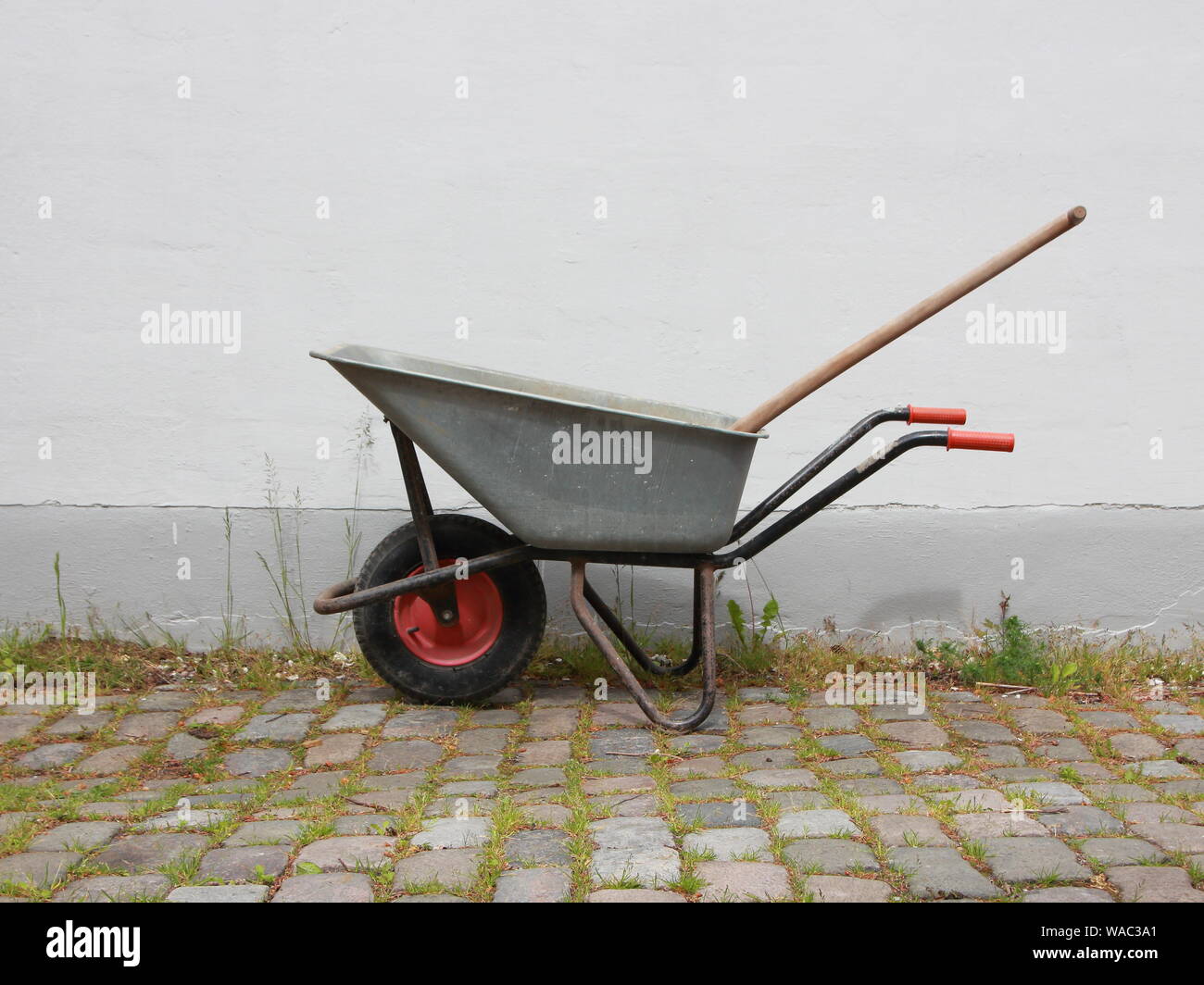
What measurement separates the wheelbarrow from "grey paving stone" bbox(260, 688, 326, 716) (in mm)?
290

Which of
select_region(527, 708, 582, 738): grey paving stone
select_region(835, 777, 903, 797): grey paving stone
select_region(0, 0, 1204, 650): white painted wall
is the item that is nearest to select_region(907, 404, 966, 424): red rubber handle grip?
select_region(0, 0, 1204, 650): white painted wall

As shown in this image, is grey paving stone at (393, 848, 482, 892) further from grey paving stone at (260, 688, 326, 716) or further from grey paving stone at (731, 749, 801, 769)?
grey paving stone at (260, 688, 326, 716)

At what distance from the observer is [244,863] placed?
272cm

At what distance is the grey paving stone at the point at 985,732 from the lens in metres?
3.67

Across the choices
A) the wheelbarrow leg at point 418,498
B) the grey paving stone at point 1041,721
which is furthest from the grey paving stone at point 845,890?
the wheelbarrow leg at point 418,498

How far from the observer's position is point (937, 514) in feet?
14.7

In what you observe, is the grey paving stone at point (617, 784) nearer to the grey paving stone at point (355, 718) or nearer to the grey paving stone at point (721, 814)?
the grey paving stone at point (721, 814)

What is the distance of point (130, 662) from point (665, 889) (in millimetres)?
2619

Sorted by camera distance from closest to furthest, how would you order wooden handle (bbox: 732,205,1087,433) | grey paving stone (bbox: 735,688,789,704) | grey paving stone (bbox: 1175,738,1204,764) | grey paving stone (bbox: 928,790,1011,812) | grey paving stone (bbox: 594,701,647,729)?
1. grey paving stone (bbox: 928,790,1011,812)
2. wooden handle (bbox: 732,205,1087,433)
3. grey paving stone (bbox: 1175,738,1204,764)
4. grey paving stone (bbox: 594,701,647,729)
5. grey paving stone (bbox: 735,688,789,704)

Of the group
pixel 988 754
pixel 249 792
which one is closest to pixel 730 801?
pixel 988 754

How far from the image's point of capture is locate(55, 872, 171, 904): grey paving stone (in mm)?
2539

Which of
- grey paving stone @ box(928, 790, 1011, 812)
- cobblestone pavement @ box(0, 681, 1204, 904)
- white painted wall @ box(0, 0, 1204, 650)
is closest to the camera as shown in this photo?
cobblestone pavement @ box(0, 681, 1204, 904)

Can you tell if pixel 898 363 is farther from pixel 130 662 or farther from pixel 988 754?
pixel 130 662

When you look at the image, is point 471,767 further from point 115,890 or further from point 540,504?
point 115,890
